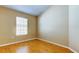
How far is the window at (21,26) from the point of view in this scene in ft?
17.4

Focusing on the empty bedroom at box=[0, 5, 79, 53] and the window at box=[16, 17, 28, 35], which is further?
the window at box=[16, 17, 28, 35]

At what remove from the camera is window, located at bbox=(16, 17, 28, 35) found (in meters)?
5.30

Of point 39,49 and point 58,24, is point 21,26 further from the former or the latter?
point 39,49

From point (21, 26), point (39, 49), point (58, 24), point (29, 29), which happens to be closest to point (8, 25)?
point (21, 26)

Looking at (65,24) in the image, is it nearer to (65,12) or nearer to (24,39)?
(65,12)

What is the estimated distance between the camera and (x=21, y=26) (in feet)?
18.6

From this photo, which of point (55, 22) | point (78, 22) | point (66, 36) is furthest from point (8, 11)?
point (78, 22)

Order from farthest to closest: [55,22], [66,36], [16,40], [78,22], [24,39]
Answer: [24,39], [16,40], [55,22], [66,36], [78,22]

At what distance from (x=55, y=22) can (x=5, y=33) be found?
2706 millimetres

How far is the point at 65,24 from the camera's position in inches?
150

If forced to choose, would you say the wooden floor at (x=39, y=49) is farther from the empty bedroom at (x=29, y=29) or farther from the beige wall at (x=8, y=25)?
the beige wall at (x=8, y=25)

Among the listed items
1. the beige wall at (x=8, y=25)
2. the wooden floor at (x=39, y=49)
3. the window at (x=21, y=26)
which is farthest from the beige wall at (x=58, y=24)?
the beige wall at (x=8, y=25)

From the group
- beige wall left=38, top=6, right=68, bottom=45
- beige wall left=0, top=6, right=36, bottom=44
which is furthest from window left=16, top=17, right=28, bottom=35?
beige wall left=38, top=6, right=68, bottom=45

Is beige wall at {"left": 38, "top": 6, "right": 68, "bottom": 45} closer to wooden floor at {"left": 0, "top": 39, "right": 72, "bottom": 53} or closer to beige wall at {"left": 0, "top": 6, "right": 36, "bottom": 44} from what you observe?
wooden floor at {"left": 0, "top": 39, "right": 72, "bottom": 53}
